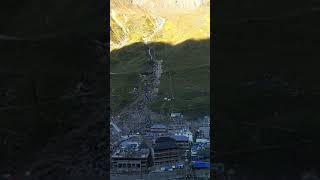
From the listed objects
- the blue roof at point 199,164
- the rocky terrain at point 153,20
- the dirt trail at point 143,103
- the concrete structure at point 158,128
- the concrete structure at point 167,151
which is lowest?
the blue roof at point 199,164

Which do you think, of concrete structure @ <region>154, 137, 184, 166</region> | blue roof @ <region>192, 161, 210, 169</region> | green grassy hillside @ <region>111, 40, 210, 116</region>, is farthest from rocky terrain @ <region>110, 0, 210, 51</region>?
blue roof @ <region>192, 161, 210, 169</region>

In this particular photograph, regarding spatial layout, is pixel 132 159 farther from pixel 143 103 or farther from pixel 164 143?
pixel 143 103
